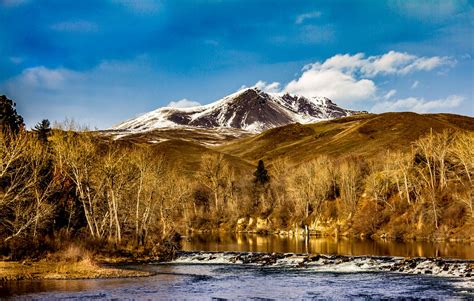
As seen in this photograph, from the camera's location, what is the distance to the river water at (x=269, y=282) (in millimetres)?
43875

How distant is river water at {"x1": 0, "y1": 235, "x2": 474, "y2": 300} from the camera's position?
43875 millimetres

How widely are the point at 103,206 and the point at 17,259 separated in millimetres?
25852

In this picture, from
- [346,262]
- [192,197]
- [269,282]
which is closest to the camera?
[269,282]

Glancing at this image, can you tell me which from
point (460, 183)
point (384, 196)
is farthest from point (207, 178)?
point (460, 183)

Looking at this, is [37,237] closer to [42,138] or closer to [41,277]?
[41,277]

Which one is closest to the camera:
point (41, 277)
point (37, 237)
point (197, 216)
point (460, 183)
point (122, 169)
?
point (41, 277)

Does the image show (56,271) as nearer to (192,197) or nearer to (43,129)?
(43,129)

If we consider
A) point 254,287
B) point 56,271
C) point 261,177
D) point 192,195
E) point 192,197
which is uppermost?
point 261,177

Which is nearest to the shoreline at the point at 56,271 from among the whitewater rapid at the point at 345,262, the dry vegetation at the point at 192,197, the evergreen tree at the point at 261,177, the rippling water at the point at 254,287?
the dry vegetation at the point at 192,197

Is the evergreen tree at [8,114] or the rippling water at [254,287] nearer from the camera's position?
the rippling water at [254,287]

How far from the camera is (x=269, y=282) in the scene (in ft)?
173

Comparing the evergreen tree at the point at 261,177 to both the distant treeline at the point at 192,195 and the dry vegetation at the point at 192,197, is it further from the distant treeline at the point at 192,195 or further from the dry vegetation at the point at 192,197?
the dry vegetation at the point at 192,197

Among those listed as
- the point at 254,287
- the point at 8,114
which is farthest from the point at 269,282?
the point at 8,114

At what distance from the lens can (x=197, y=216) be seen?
500 feet
